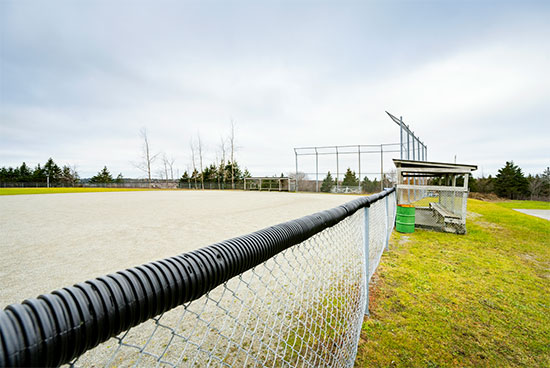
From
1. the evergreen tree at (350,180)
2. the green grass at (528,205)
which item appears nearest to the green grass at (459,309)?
the evergreen tree at (350,180)

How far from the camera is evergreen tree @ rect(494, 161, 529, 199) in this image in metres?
41.3

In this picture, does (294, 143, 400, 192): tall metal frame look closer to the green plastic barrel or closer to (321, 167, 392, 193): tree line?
(321, 167, 392, 193): tree line

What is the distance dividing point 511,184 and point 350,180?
3574 cm

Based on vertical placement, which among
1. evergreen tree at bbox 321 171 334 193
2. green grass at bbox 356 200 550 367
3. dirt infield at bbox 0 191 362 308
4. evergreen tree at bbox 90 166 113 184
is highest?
evergreen tree at bbox 90 166 113 184

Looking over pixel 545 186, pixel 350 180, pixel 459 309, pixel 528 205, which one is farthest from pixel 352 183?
pixel 545 186

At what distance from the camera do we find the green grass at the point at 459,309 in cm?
224

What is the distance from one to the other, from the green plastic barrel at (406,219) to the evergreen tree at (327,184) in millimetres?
21036

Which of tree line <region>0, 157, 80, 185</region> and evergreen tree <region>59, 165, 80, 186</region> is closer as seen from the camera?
tree line <region>0, 157, 80, 185</region>

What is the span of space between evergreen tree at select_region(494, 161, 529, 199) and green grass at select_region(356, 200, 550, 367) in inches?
1973

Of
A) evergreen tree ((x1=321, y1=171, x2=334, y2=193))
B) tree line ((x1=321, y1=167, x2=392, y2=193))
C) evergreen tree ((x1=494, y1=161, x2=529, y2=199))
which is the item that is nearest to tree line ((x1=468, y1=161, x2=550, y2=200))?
evergreen tree ((x1=494, y1=161, x2=529, y2=199))

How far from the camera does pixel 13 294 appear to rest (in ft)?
10.3

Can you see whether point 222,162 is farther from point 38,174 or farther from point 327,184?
point 38,174

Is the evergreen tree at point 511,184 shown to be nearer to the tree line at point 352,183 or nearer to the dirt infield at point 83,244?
the tree line at point 352,183

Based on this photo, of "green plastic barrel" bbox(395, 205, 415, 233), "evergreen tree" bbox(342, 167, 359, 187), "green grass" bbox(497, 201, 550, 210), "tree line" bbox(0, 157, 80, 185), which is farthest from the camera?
"tree line" bbox(0, 157, 80, 185)
